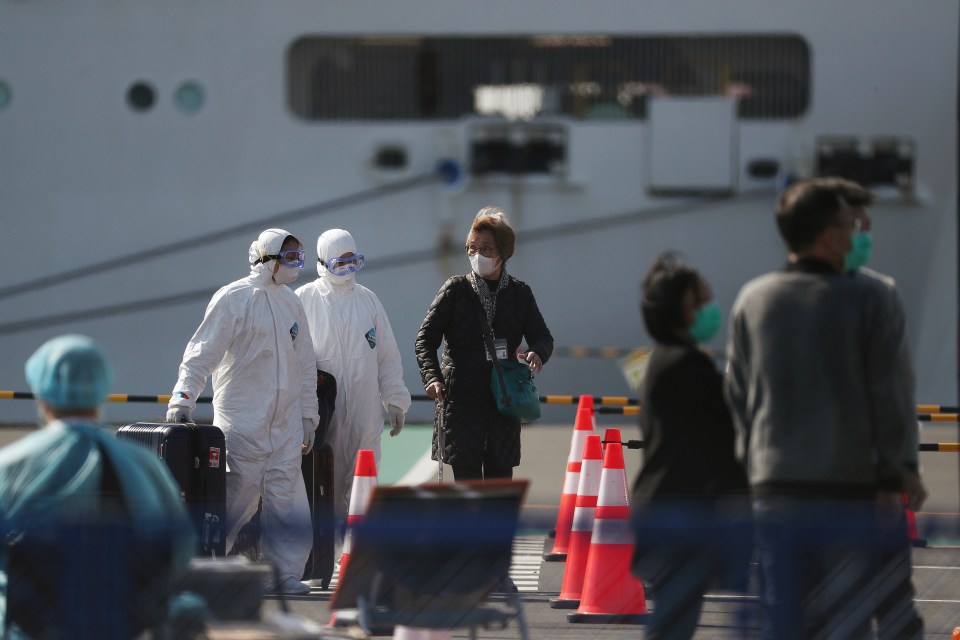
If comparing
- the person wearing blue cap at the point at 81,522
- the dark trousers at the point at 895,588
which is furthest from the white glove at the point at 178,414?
the dark trousers at the point at 895,588

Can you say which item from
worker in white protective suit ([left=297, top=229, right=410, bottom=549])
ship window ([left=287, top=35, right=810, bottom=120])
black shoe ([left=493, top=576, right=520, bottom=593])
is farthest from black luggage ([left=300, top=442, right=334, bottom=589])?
ship window ([left=287, top=35, right=810, bottom=120])

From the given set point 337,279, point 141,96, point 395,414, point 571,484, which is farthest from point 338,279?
point 141,96

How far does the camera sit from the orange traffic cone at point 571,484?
313 inches

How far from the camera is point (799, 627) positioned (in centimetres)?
410

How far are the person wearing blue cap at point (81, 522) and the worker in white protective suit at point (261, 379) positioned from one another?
3074 millimetres

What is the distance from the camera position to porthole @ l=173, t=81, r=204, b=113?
15023mm

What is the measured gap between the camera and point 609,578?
20.8ft

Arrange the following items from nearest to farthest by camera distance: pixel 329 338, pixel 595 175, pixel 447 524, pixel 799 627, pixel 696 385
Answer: pixel 447 524
pixel 799 627
pixel 696 385
pixel 329 338
pixel 595 175

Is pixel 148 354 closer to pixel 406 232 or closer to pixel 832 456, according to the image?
pixel 406 232

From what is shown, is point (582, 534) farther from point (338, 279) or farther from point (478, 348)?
point (338, 279)

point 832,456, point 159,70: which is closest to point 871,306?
point 832,456

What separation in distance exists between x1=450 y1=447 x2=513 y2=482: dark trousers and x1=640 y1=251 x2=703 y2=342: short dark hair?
2.49m

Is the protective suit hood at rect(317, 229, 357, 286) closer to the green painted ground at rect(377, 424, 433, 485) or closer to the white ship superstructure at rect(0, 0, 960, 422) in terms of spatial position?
the green painted ground at rect(377, 424, 433, 485)

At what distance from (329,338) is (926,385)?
8.68m
